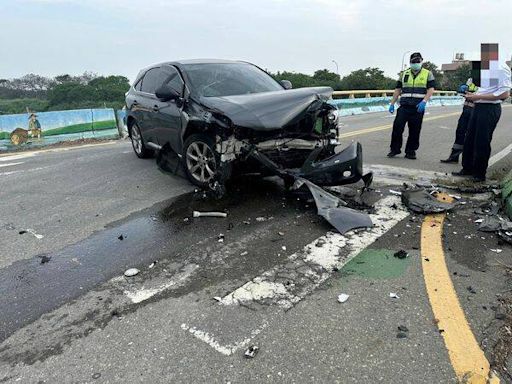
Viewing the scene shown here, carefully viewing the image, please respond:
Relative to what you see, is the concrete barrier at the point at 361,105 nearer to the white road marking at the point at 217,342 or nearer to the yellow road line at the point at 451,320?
the yellow road line at the point at 451,320

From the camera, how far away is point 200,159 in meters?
5.47

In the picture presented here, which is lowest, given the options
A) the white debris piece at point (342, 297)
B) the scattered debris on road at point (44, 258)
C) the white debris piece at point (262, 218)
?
the white debris piece at point (342, 297)

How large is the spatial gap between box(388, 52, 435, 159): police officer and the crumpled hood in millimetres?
3060

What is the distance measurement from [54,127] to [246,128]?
10279 millimetres

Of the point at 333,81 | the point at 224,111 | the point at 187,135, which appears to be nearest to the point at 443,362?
the point at 224,111

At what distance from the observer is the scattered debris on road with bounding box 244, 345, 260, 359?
91.7 inches

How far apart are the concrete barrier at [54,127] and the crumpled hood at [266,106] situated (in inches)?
360

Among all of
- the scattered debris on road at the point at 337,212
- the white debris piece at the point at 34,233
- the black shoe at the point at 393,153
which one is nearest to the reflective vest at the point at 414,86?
the black shoe at the point at 393,153

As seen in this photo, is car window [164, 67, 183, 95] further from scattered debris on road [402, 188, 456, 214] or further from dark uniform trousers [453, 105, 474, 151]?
dark uniform trousers [453, 105, 474, 151]

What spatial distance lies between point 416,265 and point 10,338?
116 inches

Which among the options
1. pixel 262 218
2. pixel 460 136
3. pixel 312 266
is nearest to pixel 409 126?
pixel 460 136

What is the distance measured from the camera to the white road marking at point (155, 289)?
301 cm

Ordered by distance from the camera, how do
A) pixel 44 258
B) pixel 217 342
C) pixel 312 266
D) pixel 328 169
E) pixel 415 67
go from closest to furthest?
pixel 217 342 < pixel 312 266 < pixel 44 258 < pixel 328 169 < pixel 415 67

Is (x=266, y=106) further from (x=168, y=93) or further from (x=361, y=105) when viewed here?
(x=361, y=105)
